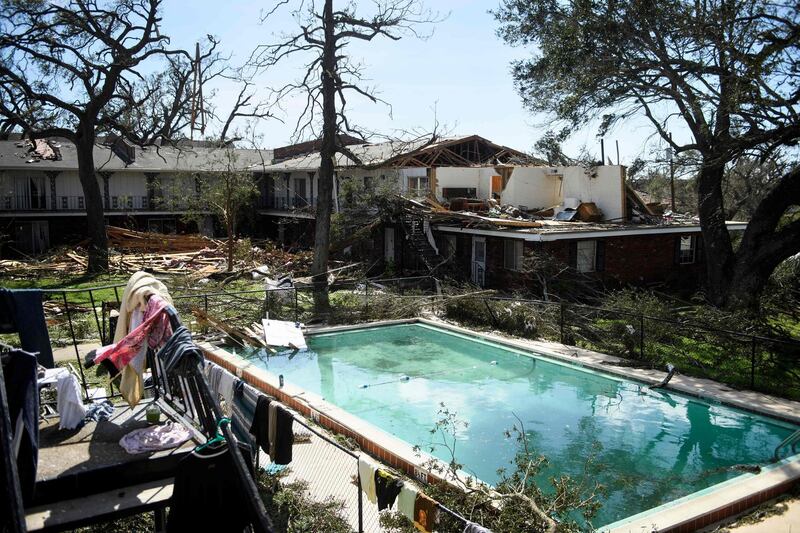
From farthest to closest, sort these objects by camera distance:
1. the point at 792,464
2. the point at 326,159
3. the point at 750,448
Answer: the point at 326,159
the point at 750,448
the point at 792,464

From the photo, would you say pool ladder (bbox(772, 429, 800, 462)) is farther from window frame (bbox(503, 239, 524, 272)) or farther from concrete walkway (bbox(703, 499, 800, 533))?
window frame (bbox(503, 239, 524, 272))

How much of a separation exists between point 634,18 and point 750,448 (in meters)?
12.8

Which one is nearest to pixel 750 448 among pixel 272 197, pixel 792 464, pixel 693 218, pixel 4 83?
pixel 792 464

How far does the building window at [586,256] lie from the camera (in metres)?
25.5

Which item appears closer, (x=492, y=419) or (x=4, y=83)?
(x=492, y=419)

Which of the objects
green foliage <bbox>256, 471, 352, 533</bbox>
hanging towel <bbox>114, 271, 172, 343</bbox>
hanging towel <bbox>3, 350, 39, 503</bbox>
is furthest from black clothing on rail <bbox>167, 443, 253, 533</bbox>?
hanging towel <bbox>114, 271, 172, 343</bbox>

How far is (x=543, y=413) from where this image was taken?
13547 millimetres

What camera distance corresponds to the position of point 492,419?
13.0 meters

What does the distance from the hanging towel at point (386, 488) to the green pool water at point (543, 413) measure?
3.47 meters

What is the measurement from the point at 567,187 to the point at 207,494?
1067 inches

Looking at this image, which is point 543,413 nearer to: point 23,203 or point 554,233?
point 554,233

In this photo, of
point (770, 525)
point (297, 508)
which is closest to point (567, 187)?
point (770, 525)

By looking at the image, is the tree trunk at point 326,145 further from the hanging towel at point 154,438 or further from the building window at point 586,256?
the hanging towel at point 154,438

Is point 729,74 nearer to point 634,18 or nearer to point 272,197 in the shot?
point 634,18
